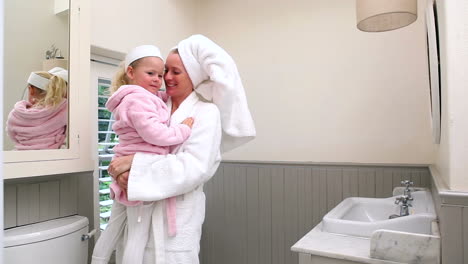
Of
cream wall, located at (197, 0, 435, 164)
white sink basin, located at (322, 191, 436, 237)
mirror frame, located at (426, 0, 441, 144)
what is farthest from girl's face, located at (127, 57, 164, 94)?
cream wall, located at (197, 0, 435, 164)

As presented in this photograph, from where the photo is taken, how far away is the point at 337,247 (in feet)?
3.88

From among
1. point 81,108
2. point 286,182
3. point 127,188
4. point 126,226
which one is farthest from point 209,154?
point 286,182

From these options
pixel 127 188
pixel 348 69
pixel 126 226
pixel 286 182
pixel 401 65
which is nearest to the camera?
pixel 127 188

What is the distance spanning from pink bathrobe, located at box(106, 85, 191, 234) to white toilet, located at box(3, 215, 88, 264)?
1.09ft

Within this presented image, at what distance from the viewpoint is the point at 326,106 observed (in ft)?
6.99

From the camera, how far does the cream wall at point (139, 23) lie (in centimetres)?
187

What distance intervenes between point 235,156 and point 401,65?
3.96 ft

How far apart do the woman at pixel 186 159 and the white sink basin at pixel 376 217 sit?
0.50 metres

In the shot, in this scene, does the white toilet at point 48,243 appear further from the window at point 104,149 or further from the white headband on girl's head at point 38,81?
the white headband on girl's head at point 38,81

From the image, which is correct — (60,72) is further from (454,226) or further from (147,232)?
(454,226)

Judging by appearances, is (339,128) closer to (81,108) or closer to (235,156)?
(235,156)

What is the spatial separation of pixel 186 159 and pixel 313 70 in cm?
132

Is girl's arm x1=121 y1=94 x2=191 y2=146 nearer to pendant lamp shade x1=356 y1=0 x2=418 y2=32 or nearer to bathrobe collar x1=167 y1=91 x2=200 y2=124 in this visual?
bathrobe collar x1=167 y1=91 x2=200 y2=124

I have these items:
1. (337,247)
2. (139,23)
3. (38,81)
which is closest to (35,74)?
(38,81)
